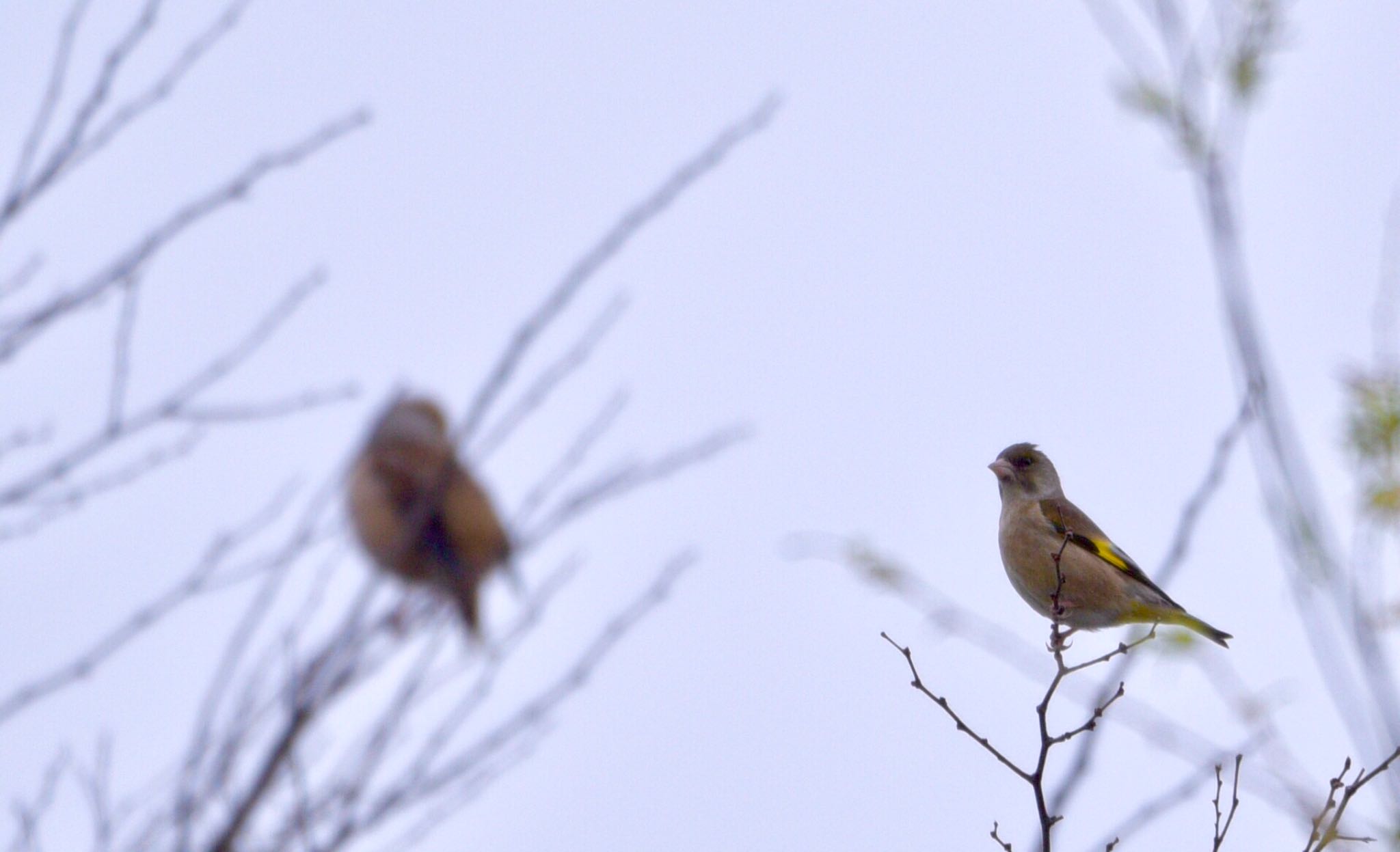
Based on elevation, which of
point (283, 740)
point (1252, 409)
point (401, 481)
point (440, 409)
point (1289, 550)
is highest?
point (440, 409)

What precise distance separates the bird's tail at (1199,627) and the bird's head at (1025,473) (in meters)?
0.77

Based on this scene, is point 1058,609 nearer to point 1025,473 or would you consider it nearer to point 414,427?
point 1025,473

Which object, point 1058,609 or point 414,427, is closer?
point 1058,609

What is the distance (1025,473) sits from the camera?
663 centimetres

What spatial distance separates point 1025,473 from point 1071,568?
75cm

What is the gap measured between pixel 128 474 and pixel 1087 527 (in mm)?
4552

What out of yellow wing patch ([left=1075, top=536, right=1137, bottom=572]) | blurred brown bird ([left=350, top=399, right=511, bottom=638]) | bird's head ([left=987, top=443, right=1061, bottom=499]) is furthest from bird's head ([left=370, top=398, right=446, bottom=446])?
yellow wing patch ([left=1075, top=536, right=1137, bottom=572])

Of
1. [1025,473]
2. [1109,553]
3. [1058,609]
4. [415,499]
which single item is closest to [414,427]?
[415,499]

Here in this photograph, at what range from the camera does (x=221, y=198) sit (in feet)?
9.58

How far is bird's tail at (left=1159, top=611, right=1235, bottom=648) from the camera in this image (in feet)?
19.1

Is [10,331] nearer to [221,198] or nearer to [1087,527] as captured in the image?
[221,198]

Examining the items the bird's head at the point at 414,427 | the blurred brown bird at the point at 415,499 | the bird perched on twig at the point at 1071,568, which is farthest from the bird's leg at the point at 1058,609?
the bird's head at the point at 414,427

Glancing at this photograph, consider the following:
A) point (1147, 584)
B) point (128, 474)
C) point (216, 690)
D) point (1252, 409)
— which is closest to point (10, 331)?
point (128, 474)

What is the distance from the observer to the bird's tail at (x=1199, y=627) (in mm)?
5807
